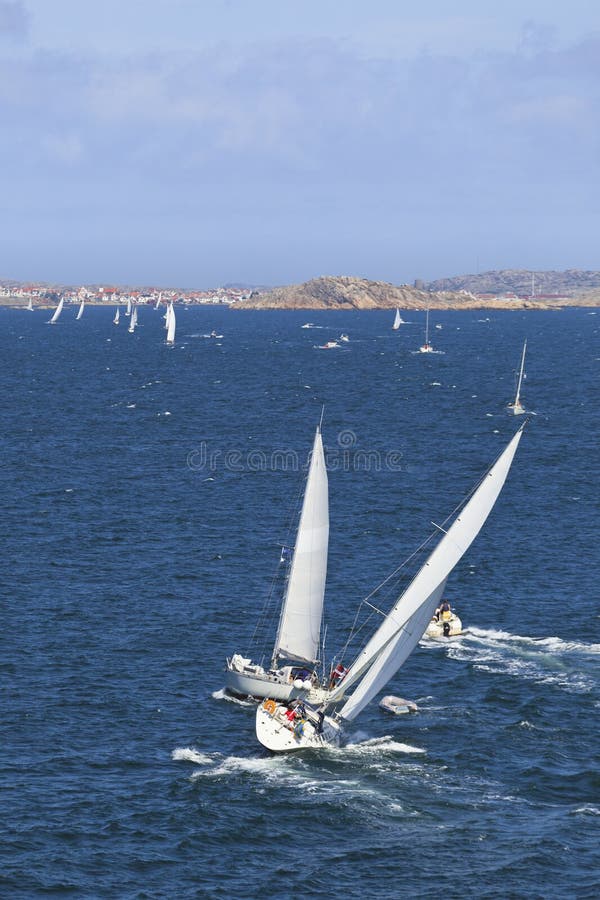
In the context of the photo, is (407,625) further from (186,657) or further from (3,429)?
(3,429)

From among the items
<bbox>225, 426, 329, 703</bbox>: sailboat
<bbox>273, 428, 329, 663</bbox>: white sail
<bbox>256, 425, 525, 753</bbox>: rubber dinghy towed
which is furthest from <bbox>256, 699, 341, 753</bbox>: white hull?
<bbox>273, 428, 329, 663</bbox>: white sail

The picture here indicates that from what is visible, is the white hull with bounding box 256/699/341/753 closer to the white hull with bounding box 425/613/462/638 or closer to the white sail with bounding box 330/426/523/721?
the white sail with bounding box 330/426/523/721

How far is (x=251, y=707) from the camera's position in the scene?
65250 millimetres

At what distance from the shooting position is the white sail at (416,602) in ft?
199

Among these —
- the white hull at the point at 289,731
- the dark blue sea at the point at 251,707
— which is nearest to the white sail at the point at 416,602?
the white hull at the point at 289,731

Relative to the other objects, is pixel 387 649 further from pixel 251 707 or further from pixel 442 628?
pixel 442 628

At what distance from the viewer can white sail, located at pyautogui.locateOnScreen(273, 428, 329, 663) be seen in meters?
68.8

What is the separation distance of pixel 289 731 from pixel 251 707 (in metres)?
5.86

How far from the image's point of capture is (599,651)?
72.6 metres

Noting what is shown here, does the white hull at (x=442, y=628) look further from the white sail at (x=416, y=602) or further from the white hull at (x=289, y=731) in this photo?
the white hull at (x=289, y=731)

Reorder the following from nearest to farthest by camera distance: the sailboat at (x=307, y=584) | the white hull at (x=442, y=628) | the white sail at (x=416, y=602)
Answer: the white sail at (x=416, y=602), the sailboat at (x=307, y=584), the white hull at (x=442, y=628)

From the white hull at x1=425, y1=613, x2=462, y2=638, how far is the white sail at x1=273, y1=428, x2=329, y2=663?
880 centimetres

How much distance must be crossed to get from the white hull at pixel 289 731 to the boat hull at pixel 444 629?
15554 millimetres

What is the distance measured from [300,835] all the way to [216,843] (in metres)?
3.43
